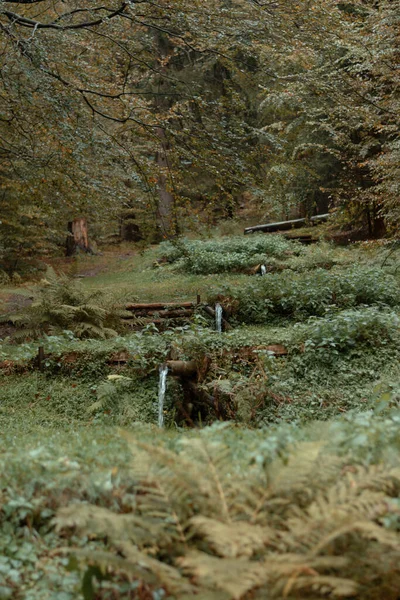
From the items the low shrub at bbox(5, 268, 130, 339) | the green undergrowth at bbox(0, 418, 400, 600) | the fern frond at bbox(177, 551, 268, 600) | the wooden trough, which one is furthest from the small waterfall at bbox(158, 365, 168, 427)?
the fern frond at bbox(177, 551, 268, 600)

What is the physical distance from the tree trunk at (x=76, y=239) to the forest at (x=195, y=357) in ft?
19.9

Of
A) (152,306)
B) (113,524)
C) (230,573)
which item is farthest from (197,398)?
(152,306)

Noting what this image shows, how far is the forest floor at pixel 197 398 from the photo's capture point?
2807 mm

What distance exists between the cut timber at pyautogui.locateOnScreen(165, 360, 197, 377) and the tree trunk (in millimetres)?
18248

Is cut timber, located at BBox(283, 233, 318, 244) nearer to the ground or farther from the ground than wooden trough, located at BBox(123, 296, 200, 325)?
farther from the ground

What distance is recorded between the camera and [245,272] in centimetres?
1695

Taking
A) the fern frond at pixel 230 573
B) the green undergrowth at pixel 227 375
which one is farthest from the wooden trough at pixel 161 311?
the fern frond at pixel 230 573

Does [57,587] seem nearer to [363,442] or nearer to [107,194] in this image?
[363,442]

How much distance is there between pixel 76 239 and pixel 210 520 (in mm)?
23926

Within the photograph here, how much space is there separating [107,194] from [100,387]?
466 cm

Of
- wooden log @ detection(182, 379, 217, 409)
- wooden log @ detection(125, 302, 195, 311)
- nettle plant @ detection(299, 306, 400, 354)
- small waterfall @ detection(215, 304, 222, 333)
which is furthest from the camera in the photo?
wooden log @ detection(125, 302, 195, 311)

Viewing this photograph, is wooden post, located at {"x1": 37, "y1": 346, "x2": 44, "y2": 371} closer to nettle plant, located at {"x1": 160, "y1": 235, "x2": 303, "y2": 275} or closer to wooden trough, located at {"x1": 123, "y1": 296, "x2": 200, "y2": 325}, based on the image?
wooden trough, located at {"x1": 123, "y1": 296, "x2": 200, "y2": 325}

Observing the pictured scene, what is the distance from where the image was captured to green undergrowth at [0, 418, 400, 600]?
209 cm

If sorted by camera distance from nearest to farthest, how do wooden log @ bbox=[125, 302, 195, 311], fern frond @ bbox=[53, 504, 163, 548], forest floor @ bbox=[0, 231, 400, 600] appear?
fern frond @ bbox=[53, 504, 163, 548] → forest floor @ bbox=[0, 231, 400, 600] → wooden log @ bbox=[125, 302, 195, 311]
